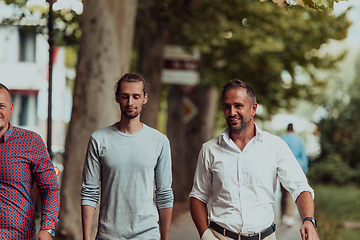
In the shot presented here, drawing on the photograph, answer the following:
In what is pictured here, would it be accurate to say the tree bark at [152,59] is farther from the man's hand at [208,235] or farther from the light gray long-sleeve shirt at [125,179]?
the man's hand at [208,235]

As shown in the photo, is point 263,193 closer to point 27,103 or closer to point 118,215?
point 118,215

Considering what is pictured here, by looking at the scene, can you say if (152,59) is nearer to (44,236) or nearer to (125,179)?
(125,179)

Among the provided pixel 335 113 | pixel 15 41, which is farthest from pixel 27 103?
pixel 335 113

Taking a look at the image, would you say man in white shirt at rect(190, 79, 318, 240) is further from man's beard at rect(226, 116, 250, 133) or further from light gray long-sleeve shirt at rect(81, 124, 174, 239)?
light gray long-sleeve shirt at rect(81, 124, 174, 239)

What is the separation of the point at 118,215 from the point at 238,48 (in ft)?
39.6

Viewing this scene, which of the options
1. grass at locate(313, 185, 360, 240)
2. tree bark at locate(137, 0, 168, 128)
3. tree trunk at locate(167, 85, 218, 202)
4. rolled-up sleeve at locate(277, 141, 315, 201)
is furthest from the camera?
tree trunk at locate(167, 85, 218, 202)

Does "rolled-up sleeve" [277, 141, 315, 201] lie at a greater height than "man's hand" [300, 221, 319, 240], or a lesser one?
greater

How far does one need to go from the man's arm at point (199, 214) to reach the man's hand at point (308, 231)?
69cm

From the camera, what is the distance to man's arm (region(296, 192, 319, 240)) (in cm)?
360

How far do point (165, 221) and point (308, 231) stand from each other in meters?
1.04

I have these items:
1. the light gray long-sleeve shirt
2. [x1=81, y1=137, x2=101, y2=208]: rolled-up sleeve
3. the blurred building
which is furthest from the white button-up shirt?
the blurred building

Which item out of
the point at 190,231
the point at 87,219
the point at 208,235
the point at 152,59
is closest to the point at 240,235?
the point at 208,235

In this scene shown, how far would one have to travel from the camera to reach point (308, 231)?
3.60m

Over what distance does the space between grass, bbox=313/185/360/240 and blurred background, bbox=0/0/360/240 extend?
3 cm
